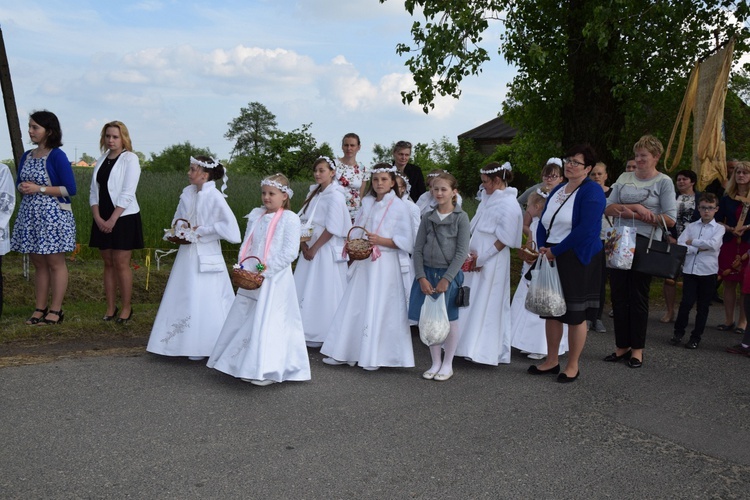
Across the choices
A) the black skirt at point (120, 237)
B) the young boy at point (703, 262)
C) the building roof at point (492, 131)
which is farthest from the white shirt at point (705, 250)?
the building roof at point (492, 131)

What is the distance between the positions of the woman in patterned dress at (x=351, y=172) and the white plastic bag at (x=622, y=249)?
330 centimetres

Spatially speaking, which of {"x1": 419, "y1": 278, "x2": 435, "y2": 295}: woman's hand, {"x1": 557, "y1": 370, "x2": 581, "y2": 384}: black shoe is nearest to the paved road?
{"x1": 557, "y1": 370, "x2": 581, "y2": 384}: black shoe

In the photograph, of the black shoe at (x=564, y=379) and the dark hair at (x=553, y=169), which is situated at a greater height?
the dark hair at (x=553, y=169)

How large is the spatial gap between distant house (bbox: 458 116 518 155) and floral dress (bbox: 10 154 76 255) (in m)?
47.0

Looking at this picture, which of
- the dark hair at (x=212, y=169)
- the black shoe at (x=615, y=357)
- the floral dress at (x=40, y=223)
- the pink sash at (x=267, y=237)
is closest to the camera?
the pink sash at (x=267, y=237)

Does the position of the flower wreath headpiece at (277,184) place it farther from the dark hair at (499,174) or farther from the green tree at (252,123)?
the green tree at (252,123)

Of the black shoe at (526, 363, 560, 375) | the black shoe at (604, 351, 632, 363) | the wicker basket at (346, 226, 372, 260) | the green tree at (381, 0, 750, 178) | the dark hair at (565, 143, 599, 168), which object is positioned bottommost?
the black shoe at (526, 363, 560, 375)

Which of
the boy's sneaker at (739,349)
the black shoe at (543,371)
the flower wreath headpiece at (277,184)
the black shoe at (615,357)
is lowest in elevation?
the black shoe at (543,371)

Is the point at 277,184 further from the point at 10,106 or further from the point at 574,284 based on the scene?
the point at 10,106

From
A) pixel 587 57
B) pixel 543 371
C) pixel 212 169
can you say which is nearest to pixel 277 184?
pixel 212 169

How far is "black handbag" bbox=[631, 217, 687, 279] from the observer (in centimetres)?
689

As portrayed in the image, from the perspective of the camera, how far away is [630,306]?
7.13 metres

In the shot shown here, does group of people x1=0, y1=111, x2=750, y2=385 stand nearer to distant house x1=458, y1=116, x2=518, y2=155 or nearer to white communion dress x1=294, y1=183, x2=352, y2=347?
white communion dress x1=294, y1=183, x2=352, y2=347

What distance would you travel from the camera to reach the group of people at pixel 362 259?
6195 mm
